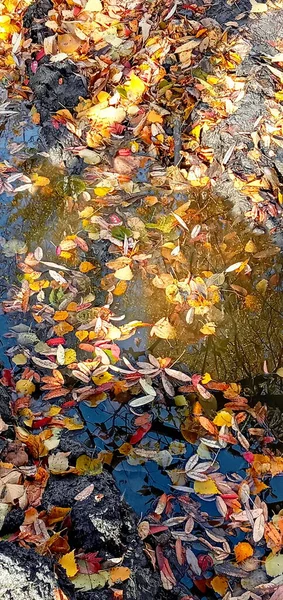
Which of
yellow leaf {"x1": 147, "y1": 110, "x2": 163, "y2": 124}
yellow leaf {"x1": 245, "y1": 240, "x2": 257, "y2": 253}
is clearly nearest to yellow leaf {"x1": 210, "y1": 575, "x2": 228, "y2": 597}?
yellow leaf {"x1": 245, "y1": 240, "x2": 257, "y2": 253}

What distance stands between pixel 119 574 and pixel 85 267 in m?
2.13

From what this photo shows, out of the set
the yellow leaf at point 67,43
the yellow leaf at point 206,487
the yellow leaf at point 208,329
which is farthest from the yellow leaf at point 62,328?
the yellow leaf at point 67,43

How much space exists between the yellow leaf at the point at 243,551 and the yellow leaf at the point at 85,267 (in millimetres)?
2022

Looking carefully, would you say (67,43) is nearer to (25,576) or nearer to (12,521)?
(12,521)

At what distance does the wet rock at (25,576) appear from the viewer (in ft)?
5.90

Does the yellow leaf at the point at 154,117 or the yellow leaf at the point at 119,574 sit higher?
the yellow leaf at the point at 154,117

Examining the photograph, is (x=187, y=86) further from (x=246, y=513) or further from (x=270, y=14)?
(x=246, y=513)

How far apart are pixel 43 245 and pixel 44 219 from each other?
0.30 m

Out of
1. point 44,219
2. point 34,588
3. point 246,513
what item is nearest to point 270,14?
point 44,219

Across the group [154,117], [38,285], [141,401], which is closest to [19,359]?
[38,285]

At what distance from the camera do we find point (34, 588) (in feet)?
5.99

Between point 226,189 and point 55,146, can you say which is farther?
point 55,146

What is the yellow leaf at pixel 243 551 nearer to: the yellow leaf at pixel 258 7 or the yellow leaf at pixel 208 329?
the yellow leaf at pixel 208 329

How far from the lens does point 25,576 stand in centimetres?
183
